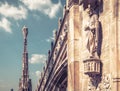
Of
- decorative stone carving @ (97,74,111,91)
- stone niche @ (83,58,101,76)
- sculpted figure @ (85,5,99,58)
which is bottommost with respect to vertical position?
decorative stone carving @ (97,74,111,91)

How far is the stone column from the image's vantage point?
18.0 m

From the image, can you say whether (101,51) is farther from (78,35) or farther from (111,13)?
(78,35)

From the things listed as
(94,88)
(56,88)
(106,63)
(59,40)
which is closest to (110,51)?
(106,63)

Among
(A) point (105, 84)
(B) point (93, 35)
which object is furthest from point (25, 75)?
(A) point (105, 84)

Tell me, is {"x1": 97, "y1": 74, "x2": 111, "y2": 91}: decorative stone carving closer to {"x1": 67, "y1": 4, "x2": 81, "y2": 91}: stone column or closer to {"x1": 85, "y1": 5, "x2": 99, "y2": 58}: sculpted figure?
{"x1": 85, "y1": 5, "x2": 99, "y2": 58}: sculpted figure

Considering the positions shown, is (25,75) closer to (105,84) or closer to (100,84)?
(100,84)

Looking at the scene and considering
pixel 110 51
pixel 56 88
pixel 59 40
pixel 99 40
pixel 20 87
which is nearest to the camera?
pixel 110 51

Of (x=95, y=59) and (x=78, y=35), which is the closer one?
(x=95, y=59)

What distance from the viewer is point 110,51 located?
14258mm

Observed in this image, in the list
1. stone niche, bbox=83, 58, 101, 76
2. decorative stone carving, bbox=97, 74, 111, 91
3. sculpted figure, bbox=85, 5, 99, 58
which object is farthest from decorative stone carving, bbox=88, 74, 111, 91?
sculpted figure, bbox=85, 5, 99, 58

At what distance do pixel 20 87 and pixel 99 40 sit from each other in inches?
1076

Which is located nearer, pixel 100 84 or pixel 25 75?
pixel 100 84

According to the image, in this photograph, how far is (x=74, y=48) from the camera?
18219 millimetres

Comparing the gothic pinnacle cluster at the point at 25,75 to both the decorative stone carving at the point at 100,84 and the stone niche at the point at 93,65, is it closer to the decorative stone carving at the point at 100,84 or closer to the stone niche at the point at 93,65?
the decorative stone carving at the point at 100,84
